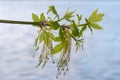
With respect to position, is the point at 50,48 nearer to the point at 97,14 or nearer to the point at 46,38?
the point at 46,38

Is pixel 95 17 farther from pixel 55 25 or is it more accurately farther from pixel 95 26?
pixel 55 25

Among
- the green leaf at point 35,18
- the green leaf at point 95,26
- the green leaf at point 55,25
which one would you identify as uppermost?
the green leaf at point 35,18

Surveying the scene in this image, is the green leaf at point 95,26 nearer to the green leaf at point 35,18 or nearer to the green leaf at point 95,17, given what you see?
the green leaf at point 95,17

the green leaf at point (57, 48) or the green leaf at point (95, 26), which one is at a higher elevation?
the green leaf at point (95, 26)

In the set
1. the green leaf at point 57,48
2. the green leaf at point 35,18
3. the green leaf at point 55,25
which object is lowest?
the green leaf at point 57,48

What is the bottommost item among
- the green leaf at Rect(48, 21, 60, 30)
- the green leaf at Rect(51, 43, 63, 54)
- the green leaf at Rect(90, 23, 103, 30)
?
the green leaf at Rect(51, 43, 63, 54)

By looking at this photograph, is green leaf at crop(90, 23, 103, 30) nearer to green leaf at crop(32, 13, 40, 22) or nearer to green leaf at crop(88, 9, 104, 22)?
green leaf at crop(88, 9, 104, 22)

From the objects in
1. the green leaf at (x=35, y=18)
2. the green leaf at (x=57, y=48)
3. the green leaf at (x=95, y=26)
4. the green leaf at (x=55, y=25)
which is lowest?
the green leaf at (x=57, y=48)

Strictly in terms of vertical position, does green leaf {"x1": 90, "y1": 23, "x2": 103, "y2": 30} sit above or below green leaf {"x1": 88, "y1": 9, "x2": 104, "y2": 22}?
below

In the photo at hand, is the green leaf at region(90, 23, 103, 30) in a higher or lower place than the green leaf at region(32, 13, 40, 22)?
lower

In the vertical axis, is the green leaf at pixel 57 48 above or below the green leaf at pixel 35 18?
below

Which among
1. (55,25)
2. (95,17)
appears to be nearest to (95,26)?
(95,17)
